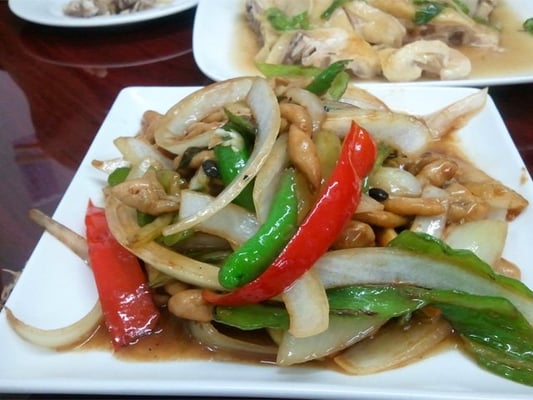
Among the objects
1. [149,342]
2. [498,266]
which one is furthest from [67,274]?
[498,266]

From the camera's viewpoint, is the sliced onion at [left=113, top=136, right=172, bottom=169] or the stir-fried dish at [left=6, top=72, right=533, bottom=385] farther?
the sliced onion at [left=113, top=136, right=172, bottom=169]

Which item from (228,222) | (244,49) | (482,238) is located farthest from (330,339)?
(244,49)

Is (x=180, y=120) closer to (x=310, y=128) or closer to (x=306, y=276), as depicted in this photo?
(x=310, y=128)

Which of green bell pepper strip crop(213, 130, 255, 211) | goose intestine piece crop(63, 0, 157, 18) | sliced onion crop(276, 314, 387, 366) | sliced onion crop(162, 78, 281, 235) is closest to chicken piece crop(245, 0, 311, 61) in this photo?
goose intestine piece crop(63, 0, 157, 18)

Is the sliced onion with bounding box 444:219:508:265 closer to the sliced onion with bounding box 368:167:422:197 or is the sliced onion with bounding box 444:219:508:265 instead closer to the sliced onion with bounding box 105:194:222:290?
the sliced onion with bounding box 368:167:422:197

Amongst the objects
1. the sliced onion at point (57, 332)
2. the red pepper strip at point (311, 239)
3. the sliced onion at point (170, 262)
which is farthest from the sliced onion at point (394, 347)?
the sliced onion at point (57, 332)

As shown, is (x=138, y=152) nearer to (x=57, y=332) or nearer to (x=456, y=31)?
(x=57, y=332)
